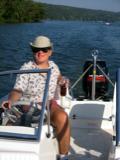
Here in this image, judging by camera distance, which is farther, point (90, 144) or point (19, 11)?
point (19, 11)

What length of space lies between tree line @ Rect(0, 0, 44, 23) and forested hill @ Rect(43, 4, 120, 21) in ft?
17.1

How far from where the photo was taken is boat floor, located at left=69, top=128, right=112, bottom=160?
4.95 meters

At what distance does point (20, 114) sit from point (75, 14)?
252 feet

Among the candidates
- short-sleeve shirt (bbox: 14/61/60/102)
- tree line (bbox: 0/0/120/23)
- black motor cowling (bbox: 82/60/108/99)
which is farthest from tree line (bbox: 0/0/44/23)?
short-sleeve shirt (bbox: 14/61/60/102)

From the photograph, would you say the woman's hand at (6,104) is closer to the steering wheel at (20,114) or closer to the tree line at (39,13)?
the steering wheel at (20,114)

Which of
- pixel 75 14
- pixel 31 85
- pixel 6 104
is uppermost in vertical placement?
pixel 75 14

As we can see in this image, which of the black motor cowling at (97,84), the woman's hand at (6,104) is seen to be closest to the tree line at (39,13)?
the black motor cowling at (97,84)

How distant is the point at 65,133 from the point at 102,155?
780mm

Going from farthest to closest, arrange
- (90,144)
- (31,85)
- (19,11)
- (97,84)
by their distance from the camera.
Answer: (19,11) < (97,84) < (90,144) < (31,85)

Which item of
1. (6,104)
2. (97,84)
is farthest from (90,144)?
(97,84)

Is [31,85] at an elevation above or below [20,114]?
above

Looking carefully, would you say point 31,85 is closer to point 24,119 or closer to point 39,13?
point 24,119

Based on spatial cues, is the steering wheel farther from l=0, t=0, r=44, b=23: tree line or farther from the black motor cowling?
l=0, t=0, r=44, b=23: tree line

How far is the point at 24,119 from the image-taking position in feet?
14.1
